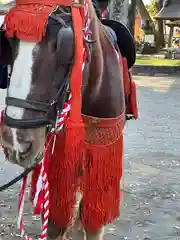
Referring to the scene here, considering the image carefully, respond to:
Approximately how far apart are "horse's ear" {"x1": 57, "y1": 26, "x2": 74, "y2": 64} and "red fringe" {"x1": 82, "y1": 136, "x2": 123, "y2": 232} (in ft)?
2.72

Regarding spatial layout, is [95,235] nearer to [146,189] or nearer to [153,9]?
[146,189]

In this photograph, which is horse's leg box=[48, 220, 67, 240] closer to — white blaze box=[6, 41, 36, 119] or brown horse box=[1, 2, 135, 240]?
brown horse box=[1, 2, 135, 240]

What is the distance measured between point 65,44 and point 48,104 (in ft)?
1.01

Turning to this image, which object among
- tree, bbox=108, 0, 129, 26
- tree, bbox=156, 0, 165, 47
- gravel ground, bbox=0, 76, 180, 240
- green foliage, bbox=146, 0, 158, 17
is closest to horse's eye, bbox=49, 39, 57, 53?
gravel ground, bbox=0, 76, 180, 240

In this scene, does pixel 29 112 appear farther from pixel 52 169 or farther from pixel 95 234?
pixel 95 234

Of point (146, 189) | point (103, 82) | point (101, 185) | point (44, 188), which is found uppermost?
point (103, 82)

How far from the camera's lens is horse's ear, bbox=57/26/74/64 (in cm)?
262

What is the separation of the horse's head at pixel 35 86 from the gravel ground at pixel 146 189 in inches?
76.4

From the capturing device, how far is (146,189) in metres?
5.64

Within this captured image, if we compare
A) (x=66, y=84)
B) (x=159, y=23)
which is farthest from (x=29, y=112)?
(x=159, y=23)

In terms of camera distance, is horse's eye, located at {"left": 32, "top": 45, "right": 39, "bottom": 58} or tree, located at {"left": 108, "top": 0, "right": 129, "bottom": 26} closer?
horse's eye, located at {"left": 32, "top": 45, "right": 39, "bottom": 58}

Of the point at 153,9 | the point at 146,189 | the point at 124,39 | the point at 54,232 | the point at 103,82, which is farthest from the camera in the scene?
the point at 153,9

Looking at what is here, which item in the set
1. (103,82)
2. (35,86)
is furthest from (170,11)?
(35,86)

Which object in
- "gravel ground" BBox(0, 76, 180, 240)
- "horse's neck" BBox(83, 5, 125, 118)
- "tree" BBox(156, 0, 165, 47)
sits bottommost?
"tree" BBox(156, 0, 165, 47)
